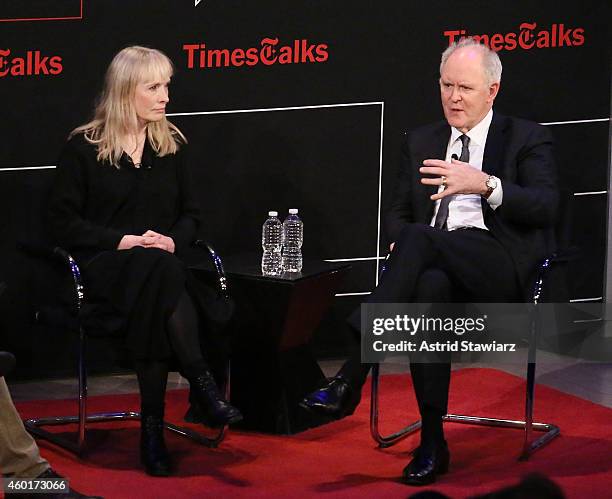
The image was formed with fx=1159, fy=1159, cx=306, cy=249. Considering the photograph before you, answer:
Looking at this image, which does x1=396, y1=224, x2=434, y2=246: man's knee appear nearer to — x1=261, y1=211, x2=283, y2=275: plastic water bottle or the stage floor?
x1=261, y1=211, x2=283, y2=275: plastic water bottle

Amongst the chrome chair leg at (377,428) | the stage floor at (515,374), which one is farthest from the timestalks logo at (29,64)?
the chrome chair leg at (377,428)

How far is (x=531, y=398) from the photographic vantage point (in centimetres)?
421

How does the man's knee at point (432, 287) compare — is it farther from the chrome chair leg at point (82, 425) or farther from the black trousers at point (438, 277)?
the chrome chair leg at point (82, 425)

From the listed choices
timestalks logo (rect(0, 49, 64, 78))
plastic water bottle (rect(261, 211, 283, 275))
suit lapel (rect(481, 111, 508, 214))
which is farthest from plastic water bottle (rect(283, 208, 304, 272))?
timestalks logo (rect(0, 49, 64, 78))

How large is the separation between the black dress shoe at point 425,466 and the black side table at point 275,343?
0.72 metres

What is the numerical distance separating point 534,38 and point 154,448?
2.89m

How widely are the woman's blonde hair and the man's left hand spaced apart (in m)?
1.12

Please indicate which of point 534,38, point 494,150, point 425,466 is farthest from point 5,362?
point 534,38

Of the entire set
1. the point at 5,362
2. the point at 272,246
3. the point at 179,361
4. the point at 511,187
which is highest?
the point at 511,187

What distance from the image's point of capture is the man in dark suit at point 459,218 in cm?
391

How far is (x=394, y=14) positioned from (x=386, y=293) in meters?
1.97

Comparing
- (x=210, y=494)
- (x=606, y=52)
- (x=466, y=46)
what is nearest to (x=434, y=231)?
(x=466, y=46)

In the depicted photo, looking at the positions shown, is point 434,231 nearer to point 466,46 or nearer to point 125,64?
point 466,46

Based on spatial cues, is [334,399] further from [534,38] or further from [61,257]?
[534,38]
